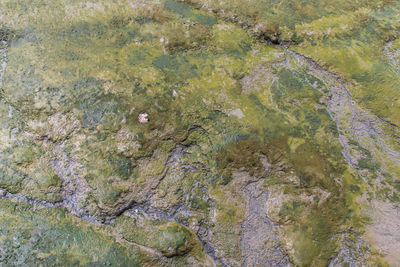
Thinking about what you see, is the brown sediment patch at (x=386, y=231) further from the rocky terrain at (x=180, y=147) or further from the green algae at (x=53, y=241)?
the green algae at (x=53, y=241)

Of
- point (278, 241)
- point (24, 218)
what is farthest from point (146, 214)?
point (278, 241)

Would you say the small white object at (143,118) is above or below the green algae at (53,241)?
above

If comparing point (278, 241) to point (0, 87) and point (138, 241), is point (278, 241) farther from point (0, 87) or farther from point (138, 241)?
point (0, 87)

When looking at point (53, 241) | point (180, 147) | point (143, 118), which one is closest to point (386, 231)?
point (180, 147)

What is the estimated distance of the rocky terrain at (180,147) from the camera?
7875mm

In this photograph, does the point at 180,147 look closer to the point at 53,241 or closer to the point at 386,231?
the point at 53,241

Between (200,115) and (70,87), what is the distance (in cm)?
428

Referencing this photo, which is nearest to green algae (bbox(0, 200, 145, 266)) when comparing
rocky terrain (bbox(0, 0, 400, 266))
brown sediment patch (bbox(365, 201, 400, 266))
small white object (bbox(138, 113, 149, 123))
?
rocky terrain (bbox(0, 0, 400, 266))

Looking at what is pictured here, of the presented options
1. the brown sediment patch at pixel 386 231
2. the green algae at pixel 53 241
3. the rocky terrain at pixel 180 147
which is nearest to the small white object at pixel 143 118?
the rocky terrain at pixel 180 147

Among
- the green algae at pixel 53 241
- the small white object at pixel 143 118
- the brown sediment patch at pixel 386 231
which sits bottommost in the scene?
the green algae at pixel 53 241

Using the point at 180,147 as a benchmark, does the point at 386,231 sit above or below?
below

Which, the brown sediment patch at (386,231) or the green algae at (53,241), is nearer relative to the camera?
the green algae at (53,241)

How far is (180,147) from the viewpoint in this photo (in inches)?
339

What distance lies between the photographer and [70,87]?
870 centimetres
